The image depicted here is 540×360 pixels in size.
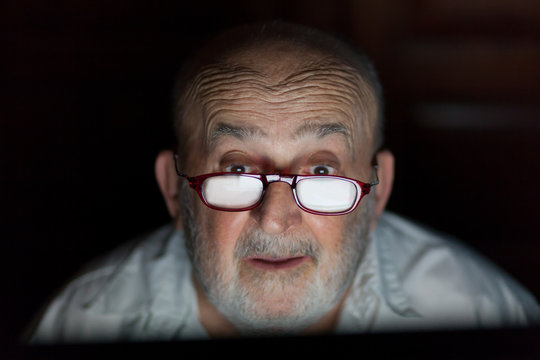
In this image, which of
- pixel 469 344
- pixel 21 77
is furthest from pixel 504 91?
pixel 21 77

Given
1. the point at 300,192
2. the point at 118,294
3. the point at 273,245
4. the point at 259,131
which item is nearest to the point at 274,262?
the point at 273,245

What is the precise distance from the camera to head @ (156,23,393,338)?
979 mm

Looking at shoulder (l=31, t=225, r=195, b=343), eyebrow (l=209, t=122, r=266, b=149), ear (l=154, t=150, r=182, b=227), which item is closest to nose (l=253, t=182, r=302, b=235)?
eyebrow (l=209, t=122, r=266, b=149)

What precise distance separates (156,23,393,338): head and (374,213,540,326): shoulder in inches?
9.5

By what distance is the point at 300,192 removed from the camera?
0.96m

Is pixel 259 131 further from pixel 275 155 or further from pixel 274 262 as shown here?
pixel 274 262

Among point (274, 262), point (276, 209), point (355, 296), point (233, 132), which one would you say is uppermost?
point (233, 132)

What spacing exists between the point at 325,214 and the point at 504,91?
2.15 ft

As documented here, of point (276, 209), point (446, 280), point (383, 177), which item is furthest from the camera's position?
point (446, 280)

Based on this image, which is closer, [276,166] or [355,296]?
[276,166]

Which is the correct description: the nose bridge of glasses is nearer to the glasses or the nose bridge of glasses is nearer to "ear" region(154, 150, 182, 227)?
the glasses

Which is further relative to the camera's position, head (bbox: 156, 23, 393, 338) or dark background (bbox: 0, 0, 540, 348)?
dark background (bbox: 0, 0, 540, 348)

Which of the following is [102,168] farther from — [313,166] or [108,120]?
[313,166]

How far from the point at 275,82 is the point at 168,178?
35cm
